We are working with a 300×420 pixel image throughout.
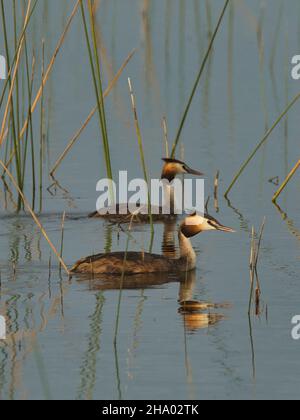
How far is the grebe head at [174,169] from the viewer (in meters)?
14.7

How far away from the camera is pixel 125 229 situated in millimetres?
13430

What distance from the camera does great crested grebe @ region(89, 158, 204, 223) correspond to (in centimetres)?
1356

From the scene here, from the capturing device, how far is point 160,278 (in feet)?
36.2

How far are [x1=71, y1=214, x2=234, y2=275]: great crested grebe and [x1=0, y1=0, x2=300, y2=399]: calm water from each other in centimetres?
16

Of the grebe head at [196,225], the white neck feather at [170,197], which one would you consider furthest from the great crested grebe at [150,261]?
the white neck feather at [170,197]

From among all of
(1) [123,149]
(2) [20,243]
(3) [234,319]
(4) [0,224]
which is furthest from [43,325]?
(1) [123,149]

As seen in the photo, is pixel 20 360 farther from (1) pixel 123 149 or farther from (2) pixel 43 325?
(1) pixel 123 149

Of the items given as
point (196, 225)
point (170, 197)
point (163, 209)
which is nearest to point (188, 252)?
point (196, 225)

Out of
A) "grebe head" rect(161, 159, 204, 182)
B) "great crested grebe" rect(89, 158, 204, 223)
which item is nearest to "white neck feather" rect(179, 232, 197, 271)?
"great crested grebe" rect(89, 158, 204, 223)

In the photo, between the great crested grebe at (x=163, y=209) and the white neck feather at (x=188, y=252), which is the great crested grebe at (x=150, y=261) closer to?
the white neck feather at (x=188, y=252)

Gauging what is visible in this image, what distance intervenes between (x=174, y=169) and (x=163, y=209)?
597 mm

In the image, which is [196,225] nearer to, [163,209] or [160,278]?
[160,278]

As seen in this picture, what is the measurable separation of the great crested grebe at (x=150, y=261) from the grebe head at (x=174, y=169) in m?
2.88

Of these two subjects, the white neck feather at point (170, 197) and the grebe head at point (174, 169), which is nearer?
the white neck feather at point (170, 197)
